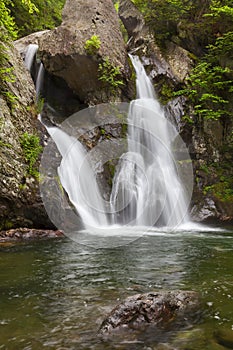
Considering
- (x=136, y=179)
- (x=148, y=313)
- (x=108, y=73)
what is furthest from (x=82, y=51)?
(x=148, y=313)

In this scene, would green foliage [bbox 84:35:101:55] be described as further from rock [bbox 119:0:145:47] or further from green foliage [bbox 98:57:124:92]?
rock [bbox 119:0:145:47]

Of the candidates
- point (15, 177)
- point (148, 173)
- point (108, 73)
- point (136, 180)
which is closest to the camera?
point (15, 177)

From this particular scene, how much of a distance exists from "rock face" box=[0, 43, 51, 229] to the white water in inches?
56.2

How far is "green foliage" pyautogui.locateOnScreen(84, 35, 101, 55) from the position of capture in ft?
40.8

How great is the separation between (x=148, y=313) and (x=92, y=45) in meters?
11.5

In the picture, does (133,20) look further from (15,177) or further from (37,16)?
(15,177)

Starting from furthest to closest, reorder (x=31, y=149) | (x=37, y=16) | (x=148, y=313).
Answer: (x=37, y=16) < (x=31, y=149) < (x=148, y=313)

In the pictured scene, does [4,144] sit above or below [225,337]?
above

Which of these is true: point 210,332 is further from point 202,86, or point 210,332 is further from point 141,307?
point 202,86

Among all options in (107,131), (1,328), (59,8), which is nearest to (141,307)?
(1,328)

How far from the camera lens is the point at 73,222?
8.85 m

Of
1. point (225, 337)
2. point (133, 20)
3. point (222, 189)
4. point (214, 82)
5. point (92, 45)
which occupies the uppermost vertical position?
point (133, 20)

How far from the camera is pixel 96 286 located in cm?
421

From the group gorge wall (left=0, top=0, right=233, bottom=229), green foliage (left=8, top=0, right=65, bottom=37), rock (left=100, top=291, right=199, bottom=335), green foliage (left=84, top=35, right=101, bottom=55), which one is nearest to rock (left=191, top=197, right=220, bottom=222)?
gorge wall (left=0, top=0, right=233, bottom=229)
